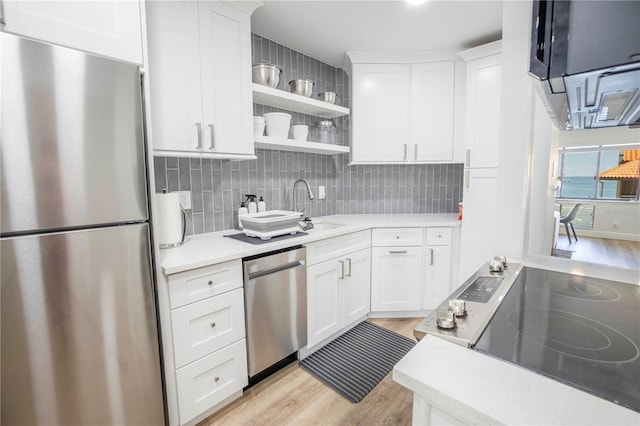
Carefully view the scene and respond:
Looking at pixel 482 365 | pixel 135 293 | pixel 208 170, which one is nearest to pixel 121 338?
pixel 135 293

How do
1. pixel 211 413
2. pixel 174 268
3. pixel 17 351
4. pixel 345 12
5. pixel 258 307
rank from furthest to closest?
pixel 345 12 < pixel 258 307 < pixel 211 413 < pixel 174 268 < pixel 17 351

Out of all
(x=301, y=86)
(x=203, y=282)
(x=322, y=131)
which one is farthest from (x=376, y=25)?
(x=203, y=282)

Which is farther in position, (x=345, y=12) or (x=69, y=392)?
(x=345, y=12)

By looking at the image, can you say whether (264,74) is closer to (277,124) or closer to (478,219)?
(277,124)

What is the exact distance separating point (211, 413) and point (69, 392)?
728 millimetres

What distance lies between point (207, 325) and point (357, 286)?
1.28 meters

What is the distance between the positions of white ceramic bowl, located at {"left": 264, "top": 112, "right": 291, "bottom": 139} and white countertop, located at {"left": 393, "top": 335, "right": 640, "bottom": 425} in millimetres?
1829

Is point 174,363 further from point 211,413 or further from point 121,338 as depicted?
point 211,413

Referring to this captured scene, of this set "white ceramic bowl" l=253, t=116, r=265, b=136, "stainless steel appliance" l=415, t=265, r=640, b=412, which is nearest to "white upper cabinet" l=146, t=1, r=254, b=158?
"white ceramic bowl" l=253, t=116, r=265, b=136

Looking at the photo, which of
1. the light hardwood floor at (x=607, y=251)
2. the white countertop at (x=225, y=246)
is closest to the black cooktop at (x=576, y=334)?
the light hardwood floor at (x=607, y=251)

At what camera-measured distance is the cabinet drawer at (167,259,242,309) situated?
136 centimetres

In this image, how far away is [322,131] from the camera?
8.77 feet

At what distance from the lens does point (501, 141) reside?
4.40 feet

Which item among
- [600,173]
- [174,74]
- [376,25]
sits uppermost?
[376,25]
